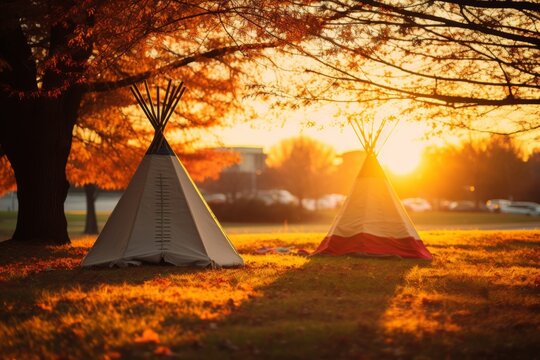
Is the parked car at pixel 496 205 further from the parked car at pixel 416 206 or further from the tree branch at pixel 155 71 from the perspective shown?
the tree branch at pixel 155 71

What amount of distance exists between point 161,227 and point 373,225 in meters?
4.43

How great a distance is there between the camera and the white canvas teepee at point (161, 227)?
10.6 metres

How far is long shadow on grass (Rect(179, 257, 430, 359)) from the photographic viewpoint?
5441 mm

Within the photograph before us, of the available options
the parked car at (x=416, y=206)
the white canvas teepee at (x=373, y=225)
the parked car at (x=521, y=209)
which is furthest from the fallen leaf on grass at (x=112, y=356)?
the parked car at (x=416, y=206)

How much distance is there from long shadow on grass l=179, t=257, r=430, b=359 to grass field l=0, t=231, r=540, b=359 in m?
0.01

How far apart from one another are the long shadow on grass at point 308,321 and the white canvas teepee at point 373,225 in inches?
120

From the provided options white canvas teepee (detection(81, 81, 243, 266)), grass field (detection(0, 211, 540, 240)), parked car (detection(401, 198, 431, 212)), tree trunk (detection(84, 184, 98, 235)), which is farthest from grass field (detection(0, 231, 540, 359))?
parked car (detection(401, 198, 431, 212))

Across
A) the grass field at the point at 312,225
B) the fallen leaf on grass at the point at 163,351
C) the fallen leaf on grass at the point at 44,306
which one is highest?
the fallen leaf on grass at the point at 44,306

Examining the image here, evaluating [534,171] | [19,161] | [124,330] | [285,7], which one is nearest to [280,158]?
[534,171]

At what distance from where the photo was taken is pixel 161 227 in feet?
35.1

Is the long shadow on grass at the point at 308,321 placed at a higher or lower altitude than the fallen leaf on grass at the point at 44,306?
lower

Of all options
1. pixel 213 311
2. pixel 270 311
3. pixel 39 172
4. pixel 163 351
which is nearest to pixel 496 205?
pixel 39 172

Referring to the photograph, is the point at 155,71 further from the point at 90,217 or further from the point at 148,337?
the point at 90,217

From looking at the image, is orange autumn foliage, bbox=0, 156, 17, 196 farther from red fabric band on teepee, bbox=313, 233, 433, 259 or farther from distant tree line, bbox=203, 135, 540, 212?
distant tree line, bbox=203, 135, 540, 212
